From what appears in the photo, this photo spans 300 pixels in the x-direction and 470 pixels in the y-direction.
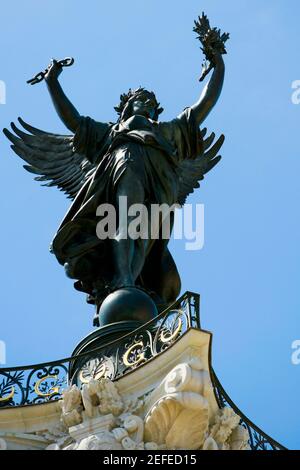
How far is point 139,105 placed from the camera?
23000 mm

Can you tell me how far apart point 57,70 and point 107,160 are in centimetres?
204

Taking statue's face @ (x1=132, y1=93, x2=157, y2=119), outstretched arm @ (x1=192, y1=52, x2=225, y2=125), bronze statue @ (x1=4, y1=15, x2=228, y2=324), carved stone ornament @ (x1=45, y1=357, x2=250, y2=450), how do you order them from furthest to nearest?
1. outstretched arm @ (x1=192, y1=52, x2=225, y2=125)
2. statue's face @ (x1=132, y1=93, x2=157, y2=119)
3. bronze statue @ (x1=4, y1=15, x2=228, y2=324)
4. carved stone ornament @ (x1=45, y1=357, x2=250, y2=450)

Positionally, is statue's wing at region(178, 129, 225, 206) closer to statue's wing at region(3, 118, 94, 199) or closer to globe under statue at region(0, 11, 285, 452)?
globe under statue at region(0, 11, 285, 452)

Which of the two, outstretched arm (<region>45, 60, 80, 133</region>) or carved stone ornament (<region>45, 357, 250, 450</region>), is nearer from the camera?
carved stone ornament (<region>45, 357, 250, 450</region>)

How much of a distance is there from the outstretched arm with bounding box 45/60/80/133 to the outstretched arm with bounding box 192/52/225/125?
186cm

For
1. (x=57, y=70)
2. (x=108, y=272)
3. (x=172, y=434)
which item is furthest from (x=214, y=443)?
(x=57, y=70)

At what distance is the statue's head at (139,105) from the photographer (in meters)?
22.9

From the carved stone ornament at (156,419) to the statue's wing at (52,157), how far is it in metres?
7.37

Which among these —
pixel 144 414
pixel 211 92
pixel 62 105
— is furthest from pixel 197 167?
pixel 144 414

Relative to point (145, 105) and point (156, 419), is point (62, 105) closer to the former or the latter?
point (145, 105)

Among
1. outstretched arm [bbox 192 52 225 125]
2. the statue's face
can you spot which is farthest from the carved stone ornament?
outstretched arm [bbox 192 52 225 125]

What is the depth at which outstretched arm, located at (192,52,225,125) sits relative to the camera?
23.5 m

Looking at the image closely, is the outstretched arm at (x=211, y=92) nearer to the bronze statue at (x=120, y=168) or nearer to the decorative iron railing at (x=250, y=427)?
the bronze statue at (x=120, y=168)

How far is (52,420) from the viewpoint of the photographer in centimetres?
1716
